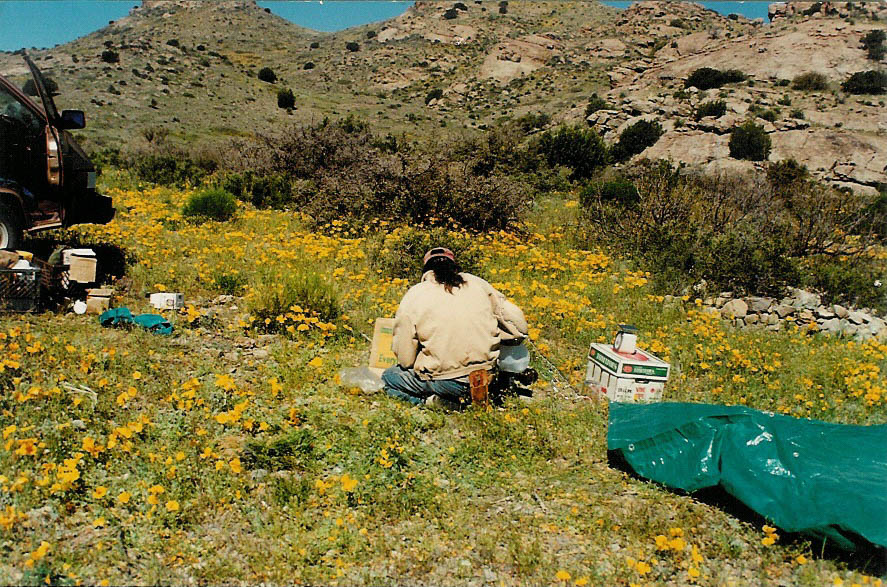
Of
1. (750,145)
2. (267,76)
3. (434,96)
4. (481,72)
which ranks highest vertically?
(481,72)

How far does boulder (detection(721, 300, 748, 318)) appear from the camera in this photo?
7211 mm

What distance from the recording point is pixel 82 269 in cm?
587

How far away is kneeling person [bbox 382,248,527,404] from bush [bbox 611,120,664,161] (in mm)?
17615

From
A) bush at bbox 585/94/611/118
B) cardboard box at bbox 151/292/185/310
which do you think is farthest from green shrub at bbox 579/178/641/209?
bush at bbox 585/94/611/118

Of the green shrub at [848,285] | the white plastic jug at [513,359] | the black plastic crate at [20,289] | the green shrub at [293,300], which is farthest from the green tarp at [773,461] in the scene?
the black plastic crate at [20,289]

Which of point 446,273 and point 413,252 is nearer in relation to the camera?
point 446,273

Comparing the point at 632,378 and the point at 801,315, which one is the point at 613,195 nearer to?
the point at 801,315

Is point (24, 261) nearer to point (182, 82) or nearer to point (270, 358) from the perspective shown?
point (270, 358)

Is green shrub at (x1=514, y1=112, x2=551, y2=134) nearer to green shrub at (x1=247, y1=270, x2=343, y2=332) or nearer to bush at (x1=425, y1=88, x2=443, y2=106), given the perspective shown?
bush at (x1=425, y1=88, x2=443, y2=106)

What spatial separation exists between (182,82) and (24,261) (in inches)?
1656

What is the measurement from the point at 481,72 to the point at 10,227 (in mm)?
50976

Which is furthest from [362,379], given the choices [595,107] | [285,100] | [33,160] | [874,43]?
[874,43]

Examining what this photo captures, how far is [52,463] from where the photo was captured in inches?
118

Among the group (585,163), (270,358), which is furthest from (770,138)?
(270,358)
